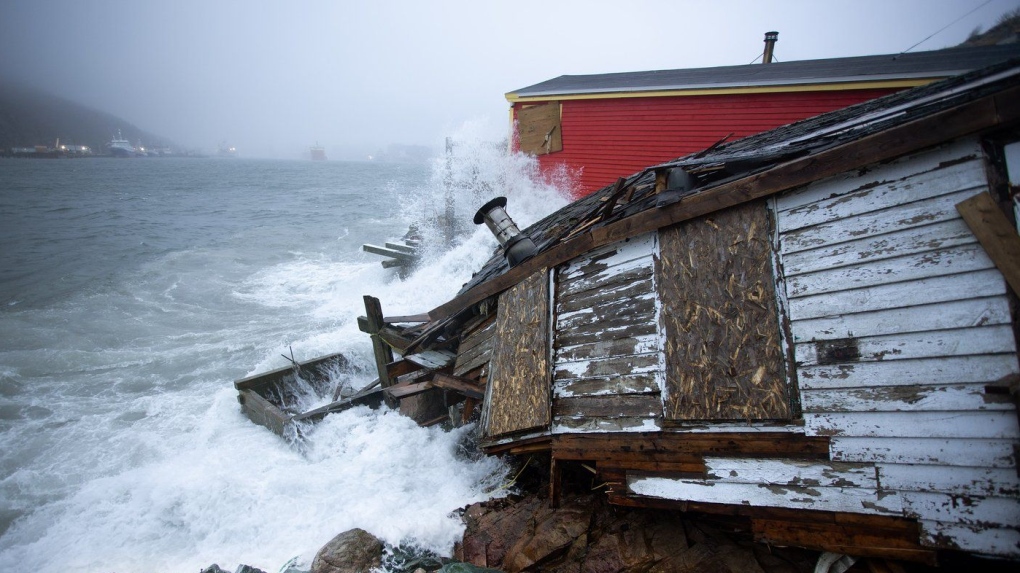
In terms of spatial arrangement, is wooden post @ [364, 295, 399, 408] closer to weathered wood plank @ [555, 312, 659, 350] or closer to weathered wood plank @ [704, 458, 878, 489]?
weathered wood plank @ [555, 312, 659, 350]

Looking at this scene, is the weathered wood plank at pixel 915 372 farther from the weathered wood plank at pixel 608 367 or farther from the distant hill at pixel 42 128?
the distant hill at pixel 42 128

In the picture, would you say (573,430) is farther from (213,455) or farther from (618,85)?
(618,85)

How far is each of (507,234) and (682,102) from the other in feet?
33.9

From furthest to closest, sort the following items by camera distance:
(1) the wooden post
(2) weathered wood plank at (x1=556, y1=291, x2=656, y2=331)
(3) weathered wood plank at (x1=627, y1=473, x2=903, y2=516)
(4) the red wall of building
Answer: (4) the red wall of building → (1) the wooden post → (2) weathered wood plank at (x1=556, y1=291, x2=656, y2=331) → (3) weathered wood plank at (x1=627, y1=473, x2=903, y2=516)

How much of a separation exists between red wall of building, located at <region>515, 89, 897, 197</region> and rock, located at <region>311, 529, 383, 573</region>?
13061mm

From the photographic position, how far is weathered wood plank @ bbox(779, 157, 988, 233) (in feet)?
9.66

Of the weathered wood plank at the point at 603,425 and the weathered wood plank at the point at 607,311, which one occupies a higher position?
the weathered wood plank at the point at 607,311

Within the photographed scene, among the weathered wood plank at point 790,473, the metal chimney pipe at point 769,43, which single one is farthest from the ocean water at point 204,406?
the metal chimney pipe at point 769,43

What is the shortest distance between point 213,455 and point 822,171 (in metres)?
9.54

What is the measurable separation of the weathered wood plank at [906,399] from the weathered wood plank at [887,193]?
1216mm

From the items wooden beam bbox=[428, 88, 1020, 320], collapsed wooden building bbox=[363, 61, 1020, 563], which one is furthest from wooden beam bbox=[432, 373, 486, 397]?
wooden beam bbox=[428, 88, 1020, 320]

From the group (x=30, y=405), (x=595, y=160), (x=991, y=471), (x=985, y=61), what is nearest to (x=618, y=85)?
(x=595, y=160)

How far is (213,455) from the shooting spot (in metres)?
8.13

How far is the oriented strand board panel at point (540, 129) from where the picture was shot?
53.9 ft
